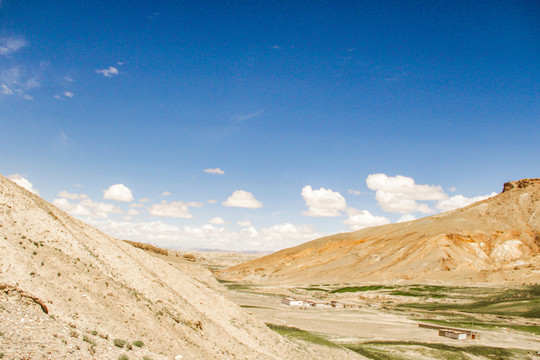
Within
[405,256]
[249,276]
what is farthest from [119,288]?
[249,276]

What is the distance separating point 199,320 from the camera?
22.1 metres

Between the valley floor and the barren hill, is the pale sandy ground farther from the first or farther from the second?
the barren hill

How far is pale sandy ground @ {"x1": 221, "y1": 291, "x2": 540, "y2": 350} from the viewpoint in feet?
143

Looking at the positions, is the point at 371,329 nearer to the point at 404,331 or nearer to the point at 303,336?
the point at 404,331

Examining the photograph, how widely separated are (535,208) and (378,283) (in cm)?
6808

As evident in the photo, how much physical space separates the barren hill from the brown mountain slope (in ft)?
311

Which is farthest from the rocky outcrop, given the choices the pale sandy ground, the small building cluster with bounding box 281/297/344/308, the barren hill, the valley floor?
the barren hill

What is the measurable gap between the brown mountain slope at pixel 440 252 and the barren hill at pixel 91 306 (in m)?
94.7

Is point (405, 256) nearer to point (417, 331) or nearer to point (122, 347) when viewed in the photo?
point (417, 331)

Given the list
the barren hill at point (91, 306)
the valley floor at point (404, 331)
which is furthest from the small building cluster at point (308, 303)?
the barren hill at point (91, 306)

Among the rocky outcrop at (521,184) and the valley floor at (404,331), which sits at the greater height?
the rocky outcrop at (521,184)

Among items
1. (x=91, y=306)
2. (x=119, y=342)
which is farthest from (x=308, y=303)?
(x=119, y=342)

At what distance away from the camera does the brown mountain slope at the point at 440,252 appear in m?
110

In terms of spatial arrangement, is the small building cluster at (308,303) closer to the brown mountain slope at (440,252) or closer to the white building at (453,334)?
the white building at (453,334)
